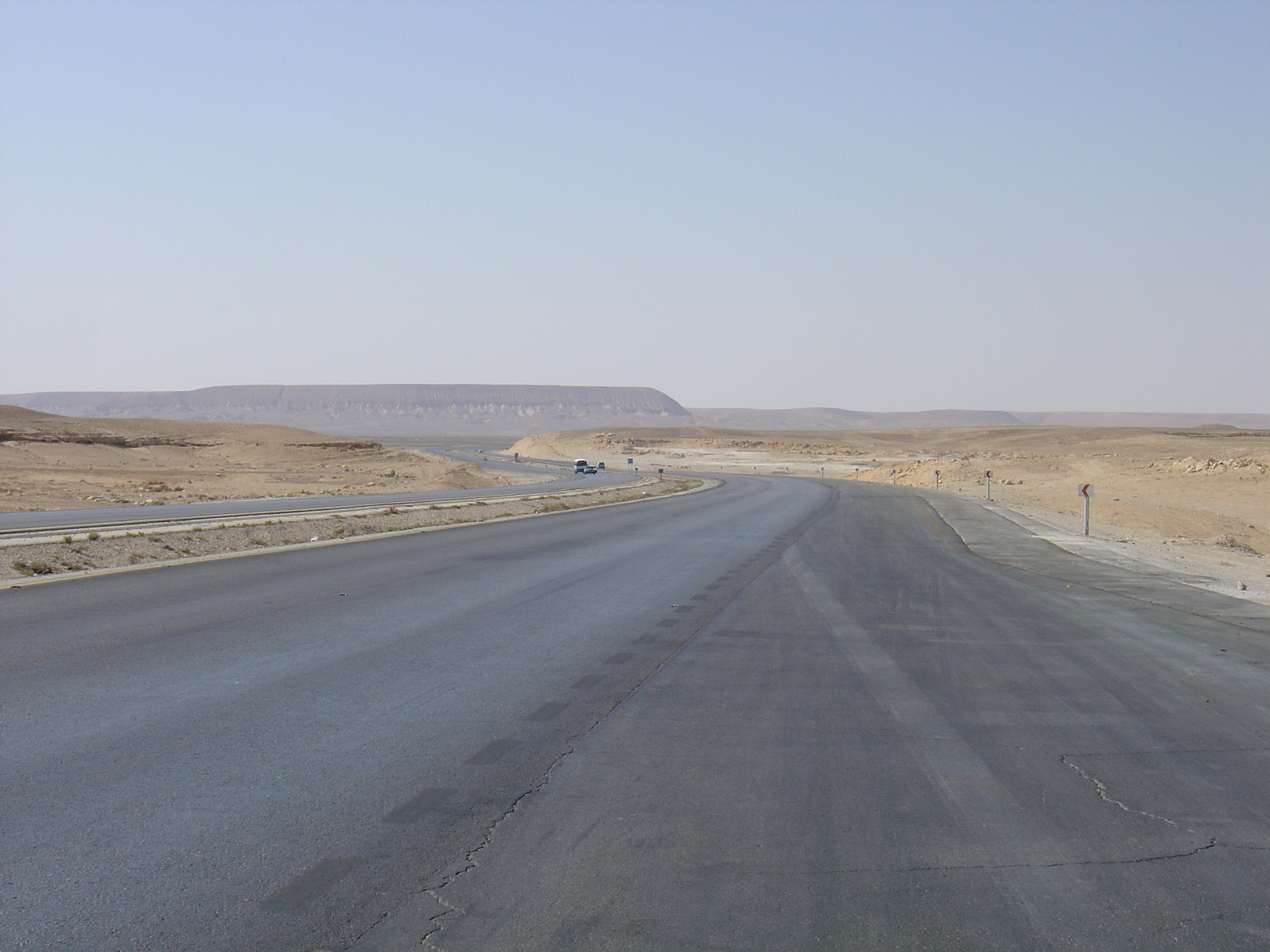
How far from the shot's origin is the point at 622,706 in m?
7.44

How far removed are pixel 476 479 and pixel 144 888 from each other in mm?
69142

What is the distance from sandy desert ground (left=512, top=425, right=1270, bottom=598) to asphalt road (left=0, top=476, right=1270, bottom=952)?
9.56m

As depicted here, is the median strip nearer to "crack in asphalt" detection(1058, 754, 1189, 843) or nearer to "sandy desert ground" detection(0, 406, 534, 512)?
"crack in asphalt" detection(1058, 754, 1189, 843)

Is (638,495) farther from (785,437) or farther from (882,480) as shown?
(785,437)

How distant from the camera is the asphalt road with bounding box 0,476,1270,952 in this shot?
156 inches

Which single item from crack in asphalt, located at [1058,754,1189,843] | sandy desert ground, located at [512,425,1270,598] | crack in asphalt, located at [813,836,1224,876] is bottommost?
sandy desert ground, located at [512,425,1270,598]

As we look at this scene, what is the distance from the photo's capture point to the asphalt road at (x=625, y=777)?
3963mm

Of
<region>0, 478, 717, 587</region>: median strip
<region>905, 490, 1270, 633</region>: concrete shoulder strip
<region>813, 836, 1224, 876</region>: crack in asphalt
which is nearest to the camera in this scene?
<region>813, 836, 1224, 876</region>: crack in asphalt

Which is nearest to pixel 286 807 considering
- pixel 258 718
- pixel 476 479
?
pixel 258 718

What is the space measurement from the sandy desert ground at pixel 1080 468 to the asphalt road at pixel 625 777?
377 inches

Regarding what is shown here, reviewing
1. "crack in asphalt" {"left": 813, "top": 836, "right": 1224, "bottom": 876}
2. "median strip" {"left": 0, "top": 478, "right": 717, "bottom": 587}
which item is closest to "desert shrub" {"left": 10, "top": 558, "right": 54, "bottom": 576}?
"median strip" {"left": 0, "top": 478, "right": 717, "bottom": 587}

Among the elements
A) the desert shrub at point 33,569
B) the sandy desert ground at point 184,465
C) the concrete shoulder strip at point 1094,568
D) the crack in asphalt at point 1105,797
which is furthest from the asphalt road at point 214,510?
the crack in asphalt at point 1105,797

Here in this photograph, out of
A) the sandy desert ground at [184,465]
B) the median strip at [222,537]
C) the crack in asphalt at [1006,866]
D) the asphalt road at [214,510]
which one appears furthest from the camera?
the sandy desert ground at [184,465]

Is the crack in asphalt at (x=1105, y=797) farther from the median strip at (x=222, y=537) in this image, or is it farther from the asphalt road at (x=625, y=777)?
the median strip at (x=222, y=537)
